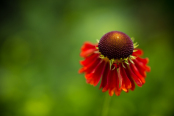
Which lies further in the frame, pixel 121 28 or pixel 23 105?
pixel 121 28

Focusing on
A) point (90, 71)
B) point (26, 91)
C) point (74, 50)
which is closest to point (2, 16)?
point (74, 50)

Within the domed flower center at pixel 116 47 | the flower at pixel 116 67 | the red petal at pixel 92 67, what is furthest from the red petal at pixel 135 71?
the red petal at pixel 92 67

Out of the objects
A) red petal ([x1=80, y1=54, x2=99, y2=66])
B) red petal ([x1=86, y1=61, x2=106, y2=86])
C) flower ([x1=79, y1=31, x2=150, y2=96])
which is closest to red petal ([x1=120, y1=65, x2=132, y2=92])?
flower ([x1=79, y1=31, x2=150, y2=96])

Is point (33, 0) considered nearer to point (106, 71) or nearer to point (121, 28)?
point (121, 28)

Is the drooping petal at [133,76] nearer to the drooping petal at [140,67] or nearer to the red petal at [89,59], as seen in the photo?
the drooping petal at [140,67]

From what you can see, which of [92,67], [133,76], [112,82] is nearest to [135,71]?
[133,76]

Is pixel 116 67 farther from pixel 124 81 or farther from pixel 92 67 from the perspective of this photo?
pixel 92 67
